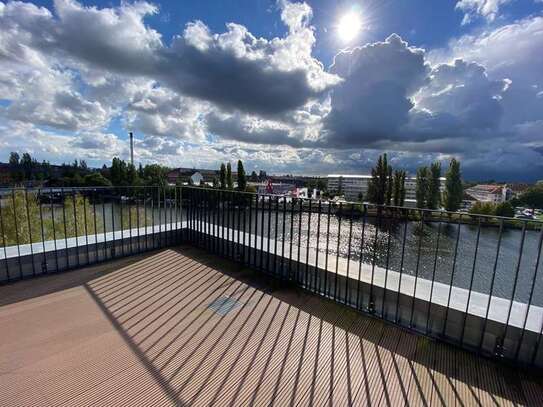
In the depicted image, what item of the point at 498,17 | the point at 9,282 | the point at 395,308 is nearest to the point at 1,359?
the point at 9,282

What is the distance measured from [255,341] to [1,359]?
5.72ft

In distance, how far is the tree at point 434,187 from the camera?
26281 millimetres

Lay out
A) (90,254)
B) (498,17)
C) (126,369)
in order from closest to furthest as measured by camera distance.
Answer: (126,369) → (90,254) → (498,17)

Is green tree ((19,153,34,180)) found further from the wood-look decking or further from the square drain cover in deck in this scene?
the square drain cover in deck

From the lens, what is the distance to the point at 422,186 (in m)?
27.4

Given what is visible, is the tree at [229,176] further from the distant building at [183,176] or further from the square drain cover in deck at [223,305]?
the square drain cover in deck at [223,305]

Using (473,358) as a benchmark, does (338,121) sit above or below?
above

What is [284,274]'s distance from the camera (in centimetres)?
307

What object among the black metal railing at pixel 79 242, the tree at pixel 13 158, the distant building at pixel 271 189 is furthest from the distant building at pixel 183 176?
the black metal railing at pixel 79 242

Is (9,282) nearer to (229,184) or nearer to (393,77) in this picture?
(393,77)

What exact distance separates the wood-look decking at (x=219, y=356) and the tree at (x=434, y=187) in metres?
28.6

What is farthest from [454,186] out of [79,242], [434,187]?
[79,242]

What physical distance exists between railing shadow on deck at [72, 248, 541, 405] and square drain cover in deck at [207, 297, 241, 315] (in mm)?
81

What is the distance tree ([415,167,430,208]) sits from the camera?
88.8 ft
